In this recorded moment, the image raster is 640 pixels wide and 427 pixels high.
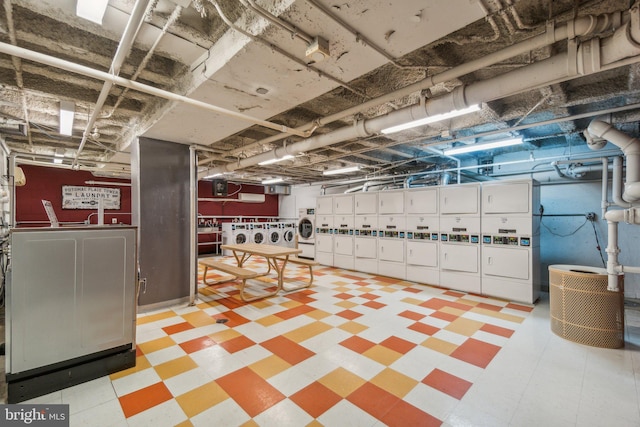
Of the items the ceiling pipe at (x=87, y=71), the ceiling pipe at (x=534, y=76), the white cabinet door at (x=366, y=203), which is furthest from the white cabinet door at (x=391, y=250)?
the ceiling pipe at (x=87, y=71)

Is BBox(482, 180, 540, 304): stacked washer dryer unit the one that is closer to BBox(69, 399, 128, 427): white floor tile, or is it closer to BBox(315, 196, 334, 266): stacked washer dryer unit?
BBox(315, 196, 334, 266): stacked washer dryer unit

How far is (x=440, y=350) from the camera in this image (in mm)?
2898

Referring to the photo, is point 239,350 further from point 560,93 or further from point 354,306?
point 560,93

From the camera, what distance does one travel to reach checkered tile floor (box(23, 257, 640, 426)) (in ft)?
6.41

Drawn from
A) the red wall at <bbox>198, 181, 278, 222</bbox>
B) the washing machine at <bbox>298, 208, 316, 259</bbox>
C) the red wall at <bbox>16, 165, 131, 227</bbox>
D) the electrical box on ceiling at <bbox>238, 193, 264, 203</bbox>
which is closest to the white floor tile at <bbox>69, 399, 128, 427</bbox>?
the washing machine at <bbox>298, 208, 316, 259</bbox>

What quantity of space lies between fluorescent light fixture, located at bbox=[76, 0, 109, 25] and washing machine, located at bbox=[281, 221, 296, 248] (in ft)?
29.2

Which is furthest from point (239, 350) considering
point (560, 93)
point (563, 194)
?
point (563, 194)

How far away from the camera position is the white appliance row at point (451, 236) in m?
Answer: 4.56

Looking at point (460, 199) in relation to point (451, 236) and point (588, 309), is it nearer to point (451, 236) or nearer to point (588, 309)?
point (451, 236)

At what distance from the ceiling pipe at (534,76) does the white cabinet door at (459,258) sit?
10.1ft

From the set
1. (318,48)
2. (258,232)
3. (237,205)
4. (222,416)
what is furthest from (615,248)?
(237,205)

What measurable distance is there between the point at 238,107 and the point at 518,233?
4.69 meters

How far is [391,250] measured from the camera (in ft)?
20.7

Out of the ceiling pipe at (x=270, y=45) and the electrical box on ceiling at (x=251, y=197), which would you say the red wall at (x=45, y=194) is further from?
the ceiling pipe at (x=270, y=45)
